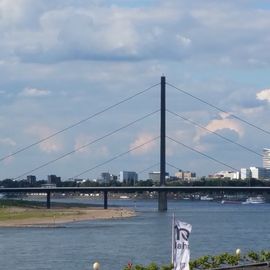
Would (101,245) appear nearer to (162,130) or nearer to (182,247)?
(182,247)

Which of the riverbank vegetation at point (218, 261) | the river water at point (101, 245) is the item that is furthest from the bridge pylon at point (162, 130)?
the riverbank vegetation at point (218, 261)

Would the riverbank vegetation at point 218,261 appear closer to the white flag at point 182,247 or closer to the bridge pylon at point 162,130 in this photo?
the white flag at point 182,247

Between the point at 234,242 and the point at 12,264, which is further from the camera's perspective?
the point at 234,242

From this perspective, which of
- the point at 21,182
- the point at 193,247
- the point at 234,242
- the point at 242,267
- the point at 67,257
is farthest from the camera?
the point at 21,182

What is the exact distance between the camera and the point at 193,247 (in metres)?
44.8

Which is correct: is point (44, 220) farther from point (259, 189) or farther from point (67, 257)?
point (67, 257)

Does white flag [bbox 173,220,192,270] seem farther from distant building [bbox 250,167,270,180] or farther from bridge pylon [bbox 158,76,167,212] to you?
distant building [bbox 250,167,270,180]

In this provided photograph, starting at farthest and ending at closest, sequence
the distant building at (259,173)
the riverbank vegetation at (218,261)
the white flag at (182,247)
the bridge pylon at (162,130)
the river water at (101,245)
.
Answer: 1. the distant building at (259,173)
2. the bridge pylon at (162,130)
3. the river water at (101,245)
4. the riverbank vegetation at (218,261)
5. the white flag at (182,247)

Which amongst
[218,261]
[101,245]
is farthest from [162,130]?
[218,261]

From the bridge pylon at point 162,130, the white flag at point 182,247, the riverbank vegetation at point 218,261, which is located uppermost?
the bridge pylon at point 162,130

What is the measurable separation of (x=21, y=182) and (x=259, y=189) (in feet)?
161

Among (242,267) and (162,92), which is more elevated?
(162,92)

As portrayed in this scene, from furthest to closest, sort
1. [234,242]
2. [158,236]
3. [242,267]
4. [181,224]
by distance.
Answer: [158,236]
[234,242]
[242,267]
[181,224]

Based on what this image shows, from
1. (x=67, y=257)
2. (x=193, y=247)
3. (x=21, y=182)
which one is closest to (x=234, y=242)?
(x=193, y=247)
